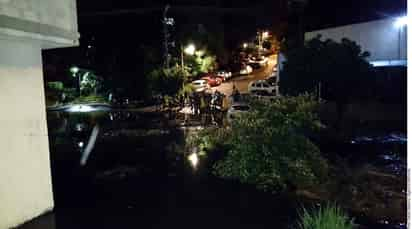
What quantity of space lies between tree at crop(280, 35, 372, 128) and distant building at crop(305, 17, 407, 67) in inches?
229

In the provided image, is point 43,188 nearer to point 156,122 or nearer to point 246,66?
point 156,122

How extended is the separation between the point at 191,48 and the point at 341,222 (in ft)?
117

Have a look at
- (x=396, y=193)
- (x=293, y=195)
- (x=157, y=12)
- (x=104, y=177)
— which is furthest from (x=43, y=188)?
(x=157, y=12)

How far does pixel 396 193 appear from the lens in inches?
340

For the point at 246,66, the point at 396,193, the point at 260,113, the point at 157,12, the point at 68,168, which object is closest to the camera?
the point at 396,193

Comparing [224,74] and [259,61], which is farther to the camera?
[259,61]

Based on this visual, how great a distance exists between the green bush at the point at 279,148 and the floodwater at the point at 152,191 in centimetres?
47

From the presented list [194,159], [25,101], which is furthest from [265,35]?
[25,101]

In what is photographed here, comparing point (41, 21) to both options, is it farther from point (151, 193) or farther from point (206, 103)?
point (206, 103)

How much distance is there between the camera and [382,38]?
24.5 meters

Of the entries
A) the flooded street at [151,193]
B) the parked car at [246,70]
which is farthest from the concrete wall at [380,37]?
the parked car at [246,70]

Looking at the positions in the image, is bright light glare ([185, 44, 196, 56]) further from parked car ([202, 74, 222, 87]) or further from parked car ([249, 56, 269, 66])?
parked car ([249, 56, 269, 66])

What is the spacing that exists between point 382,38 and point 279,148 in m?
17.9

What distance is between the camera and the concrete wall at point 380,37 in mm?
23562
